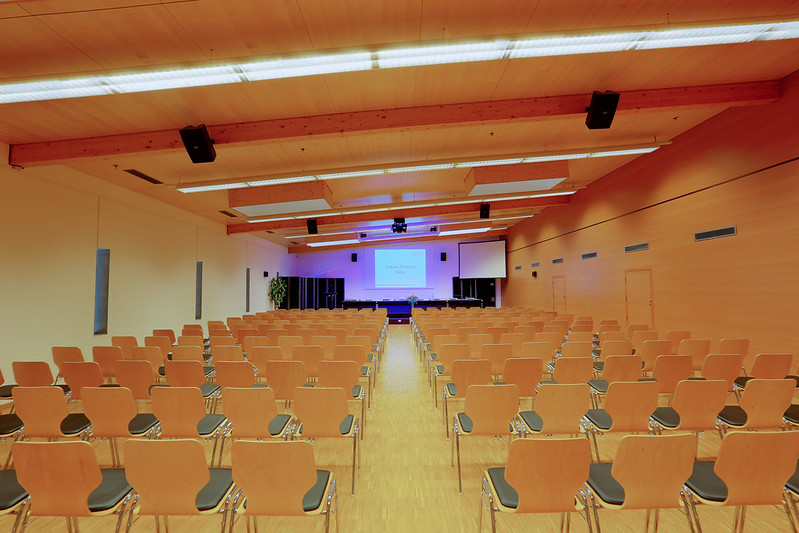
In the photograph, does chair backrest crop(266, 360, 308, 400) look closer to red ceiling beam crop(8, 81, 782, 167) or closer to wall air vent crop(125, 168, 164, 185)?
red ceiling beam crop(8, 81, 782, 167)

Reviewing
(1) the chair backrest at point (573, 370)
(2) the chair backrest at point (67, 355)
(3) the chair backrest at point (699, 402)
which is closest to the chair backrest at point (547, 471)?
(3) the chair backrest at point (699, 402)

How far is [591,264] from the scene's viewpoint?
37.8 ft

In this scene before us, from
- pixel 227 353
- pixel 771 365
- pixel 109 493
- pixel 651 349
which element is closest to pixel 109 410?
pixel 109 493

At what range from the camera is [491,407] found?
3.18m

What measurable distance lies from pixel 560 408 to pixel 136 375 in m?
4.29

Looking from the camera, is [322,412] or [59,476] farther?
[322,412]

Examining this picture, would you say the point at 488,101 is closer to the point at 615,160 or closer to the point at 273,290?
the point at 615,160

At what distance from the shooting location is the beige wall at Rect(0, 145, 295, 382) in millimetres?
6266

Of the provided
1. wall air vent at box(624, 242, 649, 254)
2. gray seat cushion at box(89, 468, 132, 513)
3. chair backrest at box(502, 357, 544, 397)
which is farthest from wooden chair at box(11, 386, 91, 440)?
wall air vent at box(624, 242, 649, 254)

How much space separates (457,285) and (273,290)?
9.29 meters

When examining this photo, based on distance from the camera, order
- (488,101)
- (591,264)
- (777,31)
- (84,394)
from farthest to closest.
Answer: (591,264), (488,101), (777,31), (84,394)

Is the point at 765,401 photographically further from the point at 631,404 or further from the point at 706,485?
the point at 706,485

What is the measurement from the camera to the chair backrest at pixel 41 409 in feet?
10.6

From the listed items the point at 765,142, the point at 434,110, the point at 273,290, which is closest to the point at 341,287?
the point at 273,290
